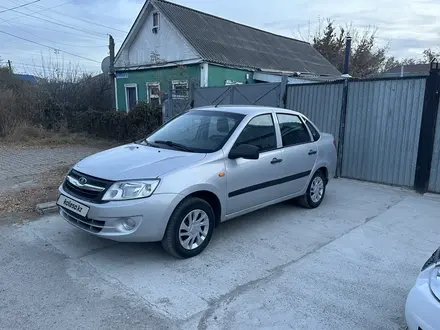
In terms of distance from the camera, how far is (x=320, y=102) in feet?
26.9

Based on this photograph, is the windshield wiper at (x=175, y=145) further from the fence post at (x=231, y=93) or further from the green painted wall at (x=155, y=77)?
the green painted wall at (x=155, y=77)

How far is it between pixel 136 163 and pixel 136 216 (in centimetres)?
66

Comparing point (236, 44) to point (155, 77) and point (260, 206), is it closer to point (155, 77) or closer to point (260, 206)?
point (155, 77)

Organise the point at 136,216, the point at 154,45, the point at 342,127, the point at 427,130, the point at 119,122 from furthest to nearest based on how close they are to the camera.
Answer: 1. the point at 154,45
2. the point at 119,122
3. the point at 342,127
4. the point at 427,130
5. the point at 136,216

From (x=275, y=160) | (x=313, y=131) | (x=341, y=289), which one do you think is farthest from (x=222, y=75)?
(x=341, y=289)

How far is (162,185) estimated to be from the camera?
353 cm

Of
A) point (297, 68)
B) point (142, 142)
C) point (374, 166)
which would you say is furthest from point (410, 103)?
point (297, 68)

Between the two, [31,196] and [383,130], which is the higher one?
[383,130]

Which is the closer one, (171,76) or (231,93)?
(231,93)

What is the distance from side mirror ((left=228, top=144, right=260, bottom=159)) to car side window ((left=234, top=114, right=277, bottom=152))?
0.68 ft

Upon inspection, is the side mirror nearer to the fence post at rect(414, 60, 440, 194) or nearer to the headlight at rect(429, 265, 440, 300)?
the headlight at rect(429, 265, 440, 300)

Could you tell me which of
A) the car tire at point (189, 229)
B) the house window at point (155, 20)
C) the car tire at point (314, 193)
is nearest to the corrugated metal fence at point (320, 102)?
the car tire at point (314, 193)

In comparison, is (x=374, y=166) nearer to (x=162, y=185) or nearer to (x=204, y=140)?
(x=204, y=140)

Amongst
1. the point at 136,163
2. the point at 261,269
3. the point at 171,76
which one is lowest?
the point at 261,269
